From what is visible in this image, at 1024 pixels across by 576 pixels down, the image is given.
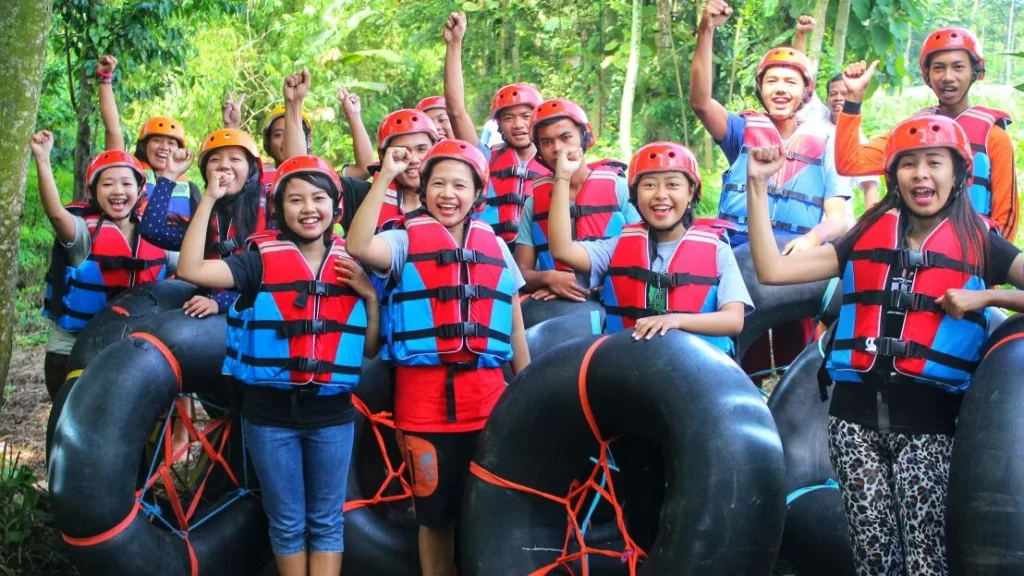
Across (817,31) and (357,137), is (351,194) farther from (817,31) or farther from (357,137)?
(817,31)

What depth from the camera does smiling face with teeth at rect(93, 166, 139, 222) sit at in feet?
18.7

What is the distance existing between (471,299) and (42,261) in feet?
32.3

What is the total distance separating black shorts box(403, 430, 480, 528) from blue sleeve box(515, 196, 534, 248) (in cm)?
148

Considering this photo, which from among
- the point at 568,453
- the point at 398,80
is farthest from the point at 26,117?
the point at 398,80

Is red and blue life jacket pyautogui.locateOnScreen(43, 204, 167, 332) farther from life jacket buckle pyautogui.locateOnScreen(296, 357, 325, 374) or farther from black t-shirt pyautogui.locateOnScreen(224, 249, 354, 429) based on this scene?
life jacket buckle pyautogui.locateOnScreen(296, 357, 325, 374)

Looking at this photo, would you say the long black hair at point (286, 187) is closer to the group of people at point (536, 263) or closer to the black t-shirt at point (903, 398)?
the group of people at point (536, 263)

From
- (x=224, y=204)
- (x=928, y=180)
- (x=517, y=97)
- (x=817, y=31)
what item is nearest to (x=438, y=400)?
(x=224, y=204)

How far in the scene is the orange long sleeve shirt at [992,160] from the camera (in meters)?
4.38

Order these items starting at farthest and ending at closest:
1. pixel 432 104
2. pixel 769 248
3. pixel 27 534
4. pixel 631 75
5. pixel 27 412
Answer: pixel 631 75 → pixel 27 412 → pixel 432 104 → pixel 27 534 → pixel 769 248

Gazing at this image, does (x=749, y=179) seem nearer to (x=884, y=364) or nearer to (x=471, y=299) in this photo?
(x=884, y=364)

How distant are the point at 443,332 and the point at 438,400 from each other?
28 cm

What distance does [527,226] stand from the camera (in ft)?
18.1

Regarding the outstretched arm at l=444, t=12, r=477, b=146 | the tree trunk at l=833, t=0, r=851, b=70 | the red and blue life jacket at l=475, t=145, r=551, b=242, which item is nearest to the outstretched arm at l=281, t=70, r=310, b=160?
the outstretched arm at l=444, t=12, r=477, b=146

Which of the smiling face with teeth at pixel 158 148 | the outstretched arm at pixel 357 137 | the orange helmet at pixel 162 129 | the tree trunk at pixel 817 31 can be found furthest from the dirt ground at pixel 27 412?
the tree trunk at pixel 817 31
